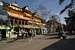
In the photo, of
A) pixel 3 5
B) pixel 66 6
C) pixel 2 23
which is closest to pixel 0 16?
pixel 2 23

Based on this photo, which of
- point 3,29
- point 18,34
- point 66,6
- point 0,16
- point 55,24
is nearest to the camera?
point 66,6

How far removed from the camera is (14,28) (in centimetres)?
4844

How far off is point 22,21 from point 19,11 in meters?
2.63

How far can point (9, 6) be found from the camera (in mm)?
47438

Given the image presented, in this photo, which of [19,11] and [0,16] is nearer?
[0,16]

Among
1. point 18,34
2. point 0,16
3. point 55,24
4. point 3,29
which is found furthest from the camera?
point 55,24

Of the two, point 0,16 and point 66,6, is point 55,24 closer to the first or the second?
point 0,16

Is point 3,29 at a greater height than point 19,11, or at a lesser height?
lesser

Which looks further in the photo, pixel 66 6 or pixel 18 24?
pixel 18 24

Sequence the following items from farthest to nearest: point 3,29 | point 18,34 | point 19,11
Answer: point 19,11 → point 18,34 → point 3,29

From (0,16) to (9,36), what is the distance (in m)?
5.86

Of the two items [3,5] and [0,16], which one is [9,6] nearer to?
[3,5]

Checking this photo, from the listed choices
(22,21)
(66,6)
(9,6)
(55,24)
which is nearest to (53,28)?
(55,24)

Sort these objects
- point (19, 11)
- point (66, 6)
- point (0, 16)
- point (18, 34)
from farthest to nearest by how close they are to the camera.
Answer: point (19, 11), point (18, 34), point (0, 16), point (66, 6)
